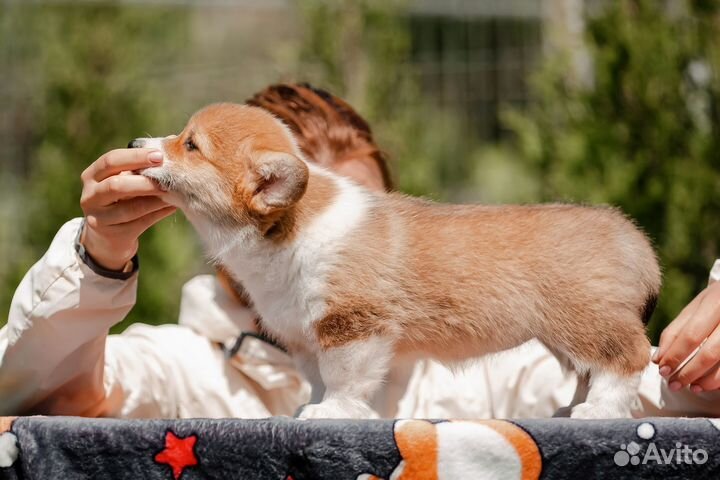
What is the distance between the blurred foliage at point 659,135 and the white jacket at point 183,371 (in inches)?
107

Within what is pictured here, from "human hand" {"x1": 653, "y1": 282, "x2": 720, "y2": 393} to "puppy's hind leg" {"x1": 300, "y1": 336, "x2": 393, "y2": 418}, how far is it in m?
0.61

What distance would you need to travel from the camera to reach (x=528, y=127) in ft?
20.9

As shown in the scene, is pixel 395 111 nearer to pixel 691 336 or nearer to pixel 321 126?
pixel 321 126

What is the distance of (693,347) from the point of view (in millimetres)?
1925

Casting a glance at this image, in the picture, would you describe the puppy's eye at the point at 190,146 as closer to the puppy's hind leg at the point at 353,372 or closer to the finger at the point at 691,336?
the puppy's hind leg at the point at 353,372

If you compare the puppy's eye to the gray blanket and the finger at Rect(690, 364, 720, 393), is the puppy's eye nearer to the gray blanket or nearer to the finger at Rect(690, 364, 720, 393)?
the gray blanket

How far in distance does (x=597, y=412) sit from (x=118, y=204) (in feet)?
3.79

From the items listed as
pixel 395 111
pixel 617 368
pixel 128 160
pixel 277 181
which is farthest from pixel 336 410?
pixel 395 111

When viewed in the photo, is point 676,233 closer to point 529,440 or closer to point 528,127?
point 528,127

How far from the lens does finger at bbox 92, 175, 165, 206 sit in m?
1.94

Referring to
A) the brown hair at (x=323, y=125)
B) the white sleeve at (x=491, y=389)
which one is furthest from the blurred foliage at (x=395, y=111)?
the white sleeve at (x=491, y=389)

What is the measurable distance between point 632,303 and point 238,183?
0.91 meters

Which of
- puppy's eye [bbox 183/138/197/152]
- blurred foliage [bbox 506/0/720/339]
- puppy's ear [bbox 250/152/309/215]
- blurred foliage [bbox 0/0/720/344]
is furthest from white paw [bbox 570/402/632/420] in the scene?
blurred foliage [bbox 506/0/720/339]

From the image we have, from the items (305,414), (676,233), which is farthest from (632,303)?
(676,233)
